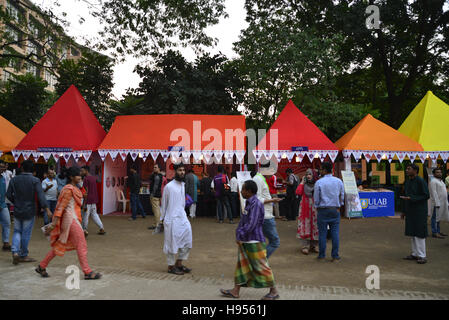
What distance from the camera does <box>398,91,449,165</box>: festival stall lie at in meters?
14.1

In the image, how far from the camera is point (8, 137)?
1516 cm

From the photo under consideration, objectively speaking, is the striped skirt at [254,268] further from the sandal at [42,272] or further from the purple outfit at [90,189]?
the purple outfit at [90,189]

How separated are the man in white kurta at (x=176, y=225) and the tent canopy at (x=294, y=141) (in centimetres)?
848

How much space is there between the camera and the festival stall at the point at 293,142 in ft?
45.1

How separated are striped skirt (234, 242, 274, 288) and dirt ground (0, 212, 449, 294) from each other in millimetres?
1284

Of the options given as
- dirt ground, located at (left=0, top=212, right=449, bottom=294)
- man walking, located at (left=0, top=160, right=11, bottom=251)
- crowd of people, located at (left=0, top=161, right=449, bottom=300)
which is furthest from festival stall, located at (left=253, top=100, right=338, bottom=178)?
man walking, located at (left=0, top=160, right=11, bottom=251)

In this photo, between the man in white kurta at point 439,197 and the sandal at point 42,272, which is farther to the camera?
the man in white kurta at point 439,197

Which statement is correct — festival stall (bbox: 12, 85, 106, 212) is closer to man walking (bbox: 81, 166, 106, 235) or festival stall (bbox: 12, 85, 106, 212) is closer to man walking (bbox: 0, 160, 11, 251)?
man walking (bbox: 81, 166, 106, 235)

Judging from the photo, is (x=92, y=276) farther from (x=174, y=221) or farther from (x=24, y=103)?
(x=24, y=103)

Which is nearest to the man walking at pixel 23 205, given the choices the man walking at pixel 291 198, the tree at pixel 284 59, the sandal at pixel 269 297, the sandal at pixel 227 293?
the sandal at pixel 227 293

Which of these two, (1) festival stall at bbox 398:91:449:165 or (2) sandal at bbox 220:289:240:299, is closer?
(2) sandal at bbox 220:289:240:299

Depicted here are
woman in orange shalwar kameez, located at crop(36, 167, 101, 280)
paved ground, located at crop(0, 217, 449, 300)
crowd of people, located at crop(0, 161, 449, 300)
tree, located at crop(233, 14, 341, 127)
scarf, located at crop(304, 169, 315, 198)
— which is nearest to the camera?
crowd of people, located at crop(0, 161, 449, 300)

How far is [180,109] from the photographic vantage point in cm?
2030
